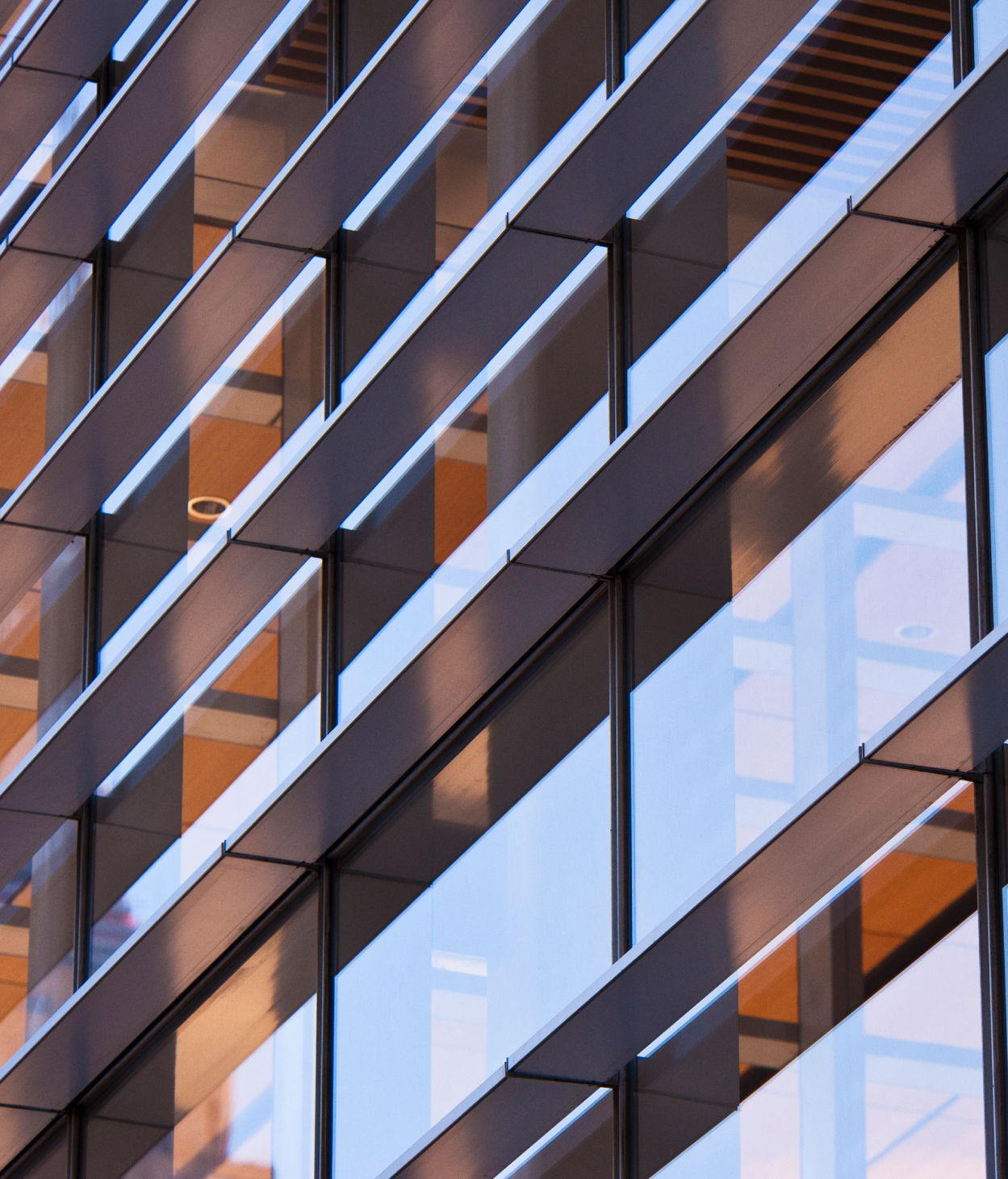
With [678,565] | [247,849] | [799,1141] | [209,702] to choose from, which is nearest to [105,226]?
[209,702]

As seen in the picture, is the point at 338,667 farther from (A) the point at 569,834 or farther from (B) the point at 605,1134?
(B) the point at 605,1134

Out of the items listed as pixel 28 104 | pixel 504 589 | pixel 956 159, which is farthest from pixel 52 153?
pixel 956 159

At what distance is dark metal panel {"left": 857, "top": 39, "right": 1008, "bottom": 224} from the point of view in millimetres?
8438

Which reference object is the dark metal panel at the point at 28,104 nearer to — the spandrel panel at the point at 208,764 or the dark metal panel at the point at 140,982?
the spandrel panel at the point at 208,764

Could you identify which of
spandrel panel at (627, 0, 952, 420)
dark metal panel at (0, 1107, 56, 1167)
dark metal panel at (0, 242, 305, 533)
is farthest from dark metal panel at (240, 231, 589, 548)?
dark metal panel at (0, 1107, 56, 1167)

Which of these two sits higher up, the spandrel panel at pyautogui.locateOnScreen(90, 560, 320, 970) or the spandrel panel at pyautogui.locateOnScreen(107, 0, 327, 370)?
the spandrel panel at pyautogui.locateOnScreen(107, 0, 327, 370)

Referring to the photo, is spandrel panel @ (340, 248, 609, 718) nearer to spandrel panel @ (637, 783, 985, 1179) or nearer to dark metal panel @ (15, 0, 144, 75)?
spandrel panel @ (637, 783, 985, 1179)

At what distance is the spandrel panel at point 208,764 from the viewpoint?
1398 centimetres

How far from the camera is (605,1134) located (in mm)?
10836

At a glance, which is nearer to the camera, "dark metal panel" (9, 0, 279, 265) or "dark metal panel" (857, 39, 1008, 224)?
"dark metal panel" (857, 39, 1008, 224)

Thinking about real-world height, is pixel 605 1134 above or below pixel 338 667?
below

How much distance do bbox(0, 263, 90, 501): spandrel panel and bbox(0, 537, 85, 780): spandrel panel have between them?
0.89 m

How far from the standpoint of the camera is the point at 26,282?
16.7 meters

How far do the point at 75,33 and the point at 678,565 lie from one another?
7.06m
